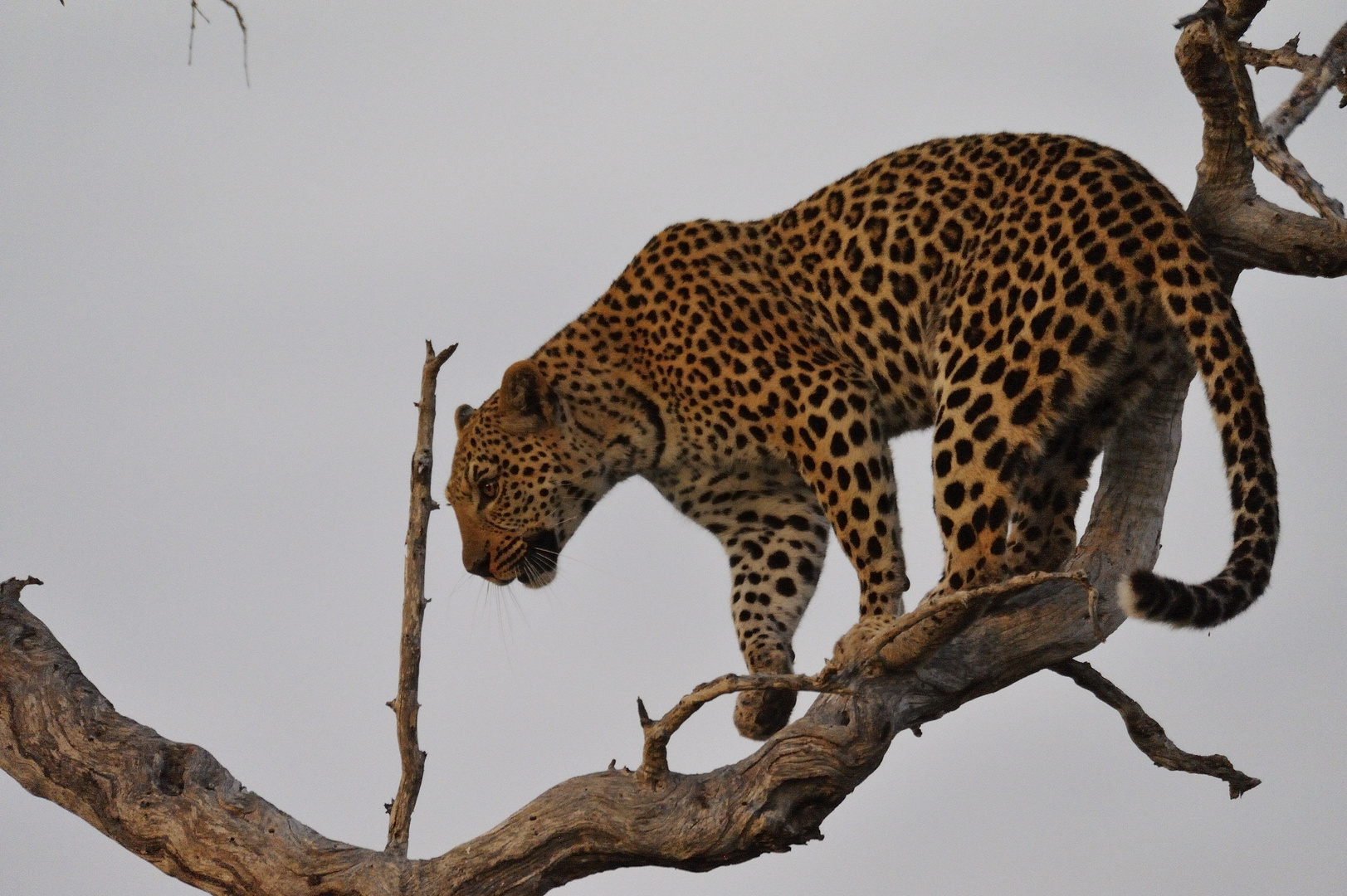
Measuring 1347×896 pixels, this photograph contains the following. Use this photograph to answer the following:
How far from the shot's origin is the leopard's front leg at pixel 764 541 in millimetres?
→ 10445

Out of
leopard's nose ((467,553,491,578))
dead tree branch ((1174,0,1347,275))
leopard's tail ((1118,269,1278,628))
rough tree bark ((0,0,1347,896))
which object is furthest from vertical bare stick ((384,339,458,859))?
dead tree branch ((1174,0,1347,275))

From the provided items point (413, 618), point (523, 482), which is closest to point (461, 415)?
point (523, 482)

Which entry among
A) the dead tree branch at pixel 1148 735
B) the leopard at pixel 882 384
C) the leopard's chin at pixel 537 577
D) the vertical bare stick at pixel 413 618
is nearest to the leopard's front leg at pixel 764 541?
the leopard at pixel 882 384

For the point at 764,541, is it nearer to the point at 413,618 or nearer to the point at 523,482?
the point at 523,482

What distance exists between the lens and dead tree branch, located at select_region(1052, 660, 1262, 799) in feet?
27.5

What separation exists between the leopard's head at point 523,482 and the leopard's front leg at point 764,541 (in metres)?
0.63

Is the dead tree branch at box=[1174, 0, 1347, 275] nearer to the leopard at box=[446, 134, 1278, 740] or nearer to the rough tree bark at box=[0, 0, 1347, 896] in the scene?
the rough tree bark at box=[0, 0, 1347, 896]

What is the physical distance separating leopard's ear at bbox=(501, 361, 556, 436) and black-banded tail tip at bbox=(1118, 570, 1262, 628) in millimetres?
4533

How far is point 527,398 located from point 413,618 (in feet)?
9.87

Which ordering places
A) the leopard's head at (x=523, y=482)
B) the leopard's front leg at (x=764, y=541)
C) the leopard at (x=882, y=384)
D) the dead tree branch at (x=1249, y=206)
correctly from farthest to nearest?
the leopard's head at (x=523, y=482) → the leopard's front leg at (x=764, y=541) → the dead tree branch at (x=1249, y=206) → the leopard at (x=882, y=384)

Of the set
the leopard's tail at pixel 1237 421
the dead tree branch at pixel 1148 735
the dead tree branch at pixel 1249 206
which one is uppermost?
the dead tree branch at pixel 1249 206

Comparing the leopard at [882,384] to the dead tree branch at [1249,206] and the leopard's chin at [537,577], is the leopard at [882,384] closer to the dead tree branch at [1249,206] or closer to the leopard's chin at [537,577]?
the leopard's chin at [537,577]

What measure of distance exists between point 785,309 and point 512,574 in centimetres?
242

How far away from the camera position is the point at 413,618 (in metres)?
7.75
